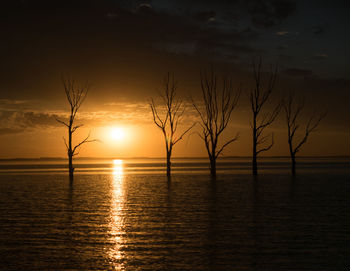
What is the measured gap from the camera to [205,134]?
38.7 metres

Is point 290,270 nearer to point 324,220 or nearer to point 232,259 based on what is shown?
point 232,259

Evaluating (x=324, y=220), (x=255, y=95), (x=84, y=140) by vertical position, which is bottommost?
(x=324, y=220)

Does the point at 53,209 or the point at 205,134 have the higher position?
the point at 205,134

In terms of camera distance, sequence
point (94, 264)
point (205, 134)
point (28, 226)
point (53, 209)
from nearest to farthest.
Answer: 1. point (94, 264)
2. point (28, 226)
3. point (53, 209)
4. point (205, 134)

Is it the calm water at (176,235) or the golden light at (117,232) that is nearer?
the calm water at (176,235)

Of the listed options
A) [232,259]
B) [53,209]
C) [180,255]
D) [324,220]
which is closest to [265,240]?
[232,259]

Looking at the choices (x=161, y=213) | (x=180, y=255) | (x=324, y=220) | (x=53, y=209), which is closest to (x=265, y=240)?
(x=180, y=255)

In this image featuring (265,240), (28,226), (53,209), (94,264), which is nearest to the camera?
(94,264)

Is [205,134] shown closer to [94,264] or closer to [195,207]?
[195,207]

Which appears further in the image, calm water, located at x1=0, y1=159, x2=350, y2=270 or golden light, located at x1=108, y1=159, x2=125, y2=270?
golden light, located at x1=108, y1=159, x2=125, y2=270

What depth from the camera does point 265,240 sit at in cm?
Result: 981

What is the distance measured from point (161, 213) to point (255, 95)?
83.5ft

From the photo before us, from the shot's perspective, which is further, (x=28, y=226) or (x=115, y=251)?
(x=28, y=226)

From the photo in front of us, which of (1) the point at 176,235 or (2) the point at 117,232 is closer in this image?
(1) the point at 176,235
